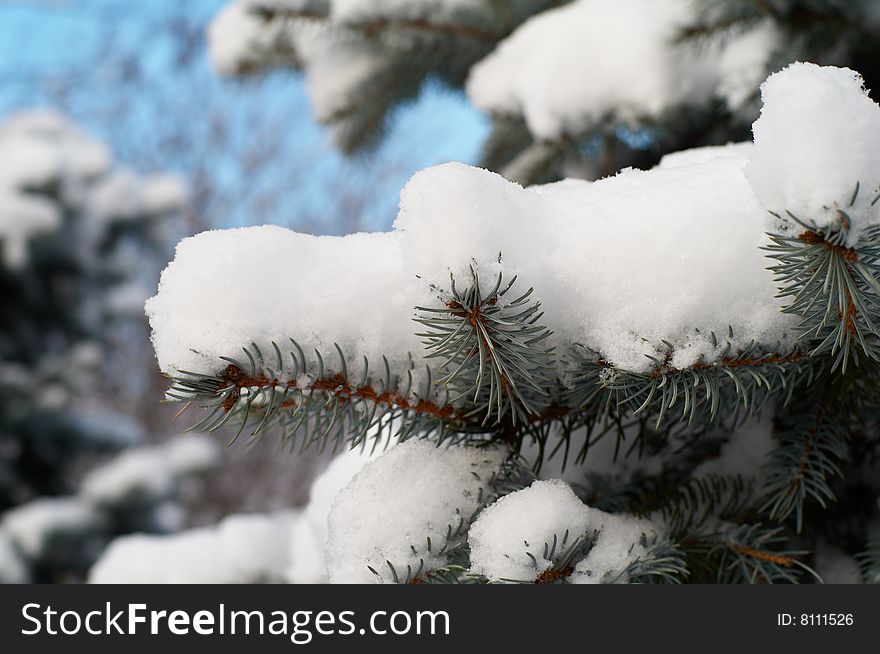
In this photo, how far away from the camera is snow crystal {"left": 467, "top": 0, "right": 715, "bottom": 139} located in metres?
1.17

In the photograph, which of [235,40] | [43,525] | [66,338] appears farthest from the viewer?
[66,338]

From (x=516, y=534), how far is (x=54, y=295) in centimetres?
453

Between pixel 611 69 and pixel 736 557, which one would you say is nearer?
pixel 736 557

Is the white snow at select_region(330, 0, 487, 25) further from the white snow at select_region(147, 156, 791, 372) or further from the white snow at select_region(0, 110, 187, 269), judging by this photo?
the white snow at select_region(0, 110, 187, 269)

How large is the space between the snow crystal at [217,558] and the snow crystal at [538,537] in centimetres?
99

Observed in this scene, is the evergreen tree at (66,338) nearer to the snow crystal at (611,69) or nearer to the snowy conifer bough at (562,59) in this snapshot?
the snowy conifer bough at (562,59)

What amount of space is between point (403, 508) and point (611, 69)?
847 millimetres

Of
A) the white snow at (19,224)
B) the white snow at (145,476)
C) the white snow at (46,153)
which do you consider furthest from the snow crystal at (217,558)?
the white snow at (46,153)

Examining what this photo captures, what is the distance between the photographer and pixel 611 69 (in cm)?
118

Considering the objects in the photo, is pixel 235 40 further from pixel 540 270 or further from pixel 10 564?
pixel 10 564

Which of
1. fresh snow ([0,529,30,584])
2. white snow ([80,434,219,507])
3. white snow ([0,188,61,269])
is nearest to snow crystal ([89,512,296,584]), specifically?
fresh snow ([0,529,30,584])

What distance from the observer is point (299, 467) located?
7461mm

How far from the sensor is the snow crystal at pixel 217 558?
4.80 feet

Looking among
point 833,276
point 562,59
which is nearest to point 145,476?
point 562,59
